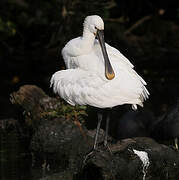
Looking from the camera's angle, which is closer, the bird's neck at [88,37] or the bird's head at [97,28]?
the bird's head at [97,28]

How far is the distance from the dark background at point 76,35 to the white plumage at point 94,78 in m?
7.15

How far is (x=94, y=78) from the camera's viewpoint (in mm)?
8062

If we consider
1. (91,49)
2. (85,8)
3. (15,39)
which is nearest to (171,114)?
(91,49)

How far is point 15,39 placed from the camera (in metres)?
20.9

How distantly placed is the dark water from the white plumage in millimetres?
1530

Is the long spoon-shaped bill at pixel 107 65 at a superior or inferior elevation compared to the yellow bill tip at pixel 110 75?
superior

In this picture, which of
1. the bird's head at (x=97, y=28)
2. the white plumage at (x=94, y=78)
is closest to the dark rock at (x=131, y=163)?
the white plumage at (x=94, y=78)

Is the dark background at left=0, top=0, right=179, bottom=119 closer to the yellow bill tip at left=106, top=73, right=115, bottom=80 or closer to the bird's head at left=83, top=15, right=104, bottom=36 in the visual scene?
the bird's head at left=83, top=15, right=104, bottom=36

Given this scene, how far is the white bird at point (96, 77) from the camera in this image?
791cm

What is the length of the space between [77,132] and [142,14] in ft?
49.6

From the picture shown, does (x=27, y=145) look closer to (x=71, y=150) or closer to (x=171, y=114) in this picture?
(x=71, y=150)

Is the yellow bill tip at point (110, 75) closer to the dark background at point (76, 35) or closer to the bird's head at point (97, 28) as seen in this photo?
the bird's head at point (97, 28)

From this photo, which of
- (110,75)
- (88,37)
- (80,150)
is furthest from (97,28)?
(80,150)

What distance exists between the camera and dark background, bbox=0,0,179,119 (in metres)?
17.1
